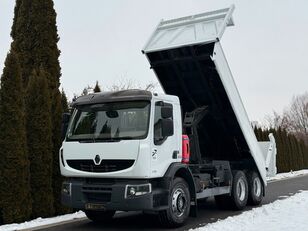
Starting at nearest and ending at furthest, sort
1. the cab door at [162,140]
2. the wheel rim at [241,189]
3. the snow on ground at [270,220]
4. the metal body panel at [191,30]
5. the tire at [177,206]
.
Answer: the snow on ground at [270,220] → the cab door at [162,140] → the tire at [177,206] → the metal body panel at [191,30] → the wheel rim at [241,189]

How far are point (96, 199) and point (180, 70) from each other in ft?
13.0

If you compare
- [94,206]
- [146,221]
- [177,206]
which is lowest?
[146,221]

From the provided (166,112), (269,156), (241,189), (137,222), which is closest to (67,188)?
(137,222)

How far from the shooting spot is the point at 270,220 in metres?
8.36

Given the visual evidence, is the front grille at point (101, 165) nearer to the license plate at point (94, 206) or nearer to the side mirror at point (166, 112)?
the license plate at point (94, 206)

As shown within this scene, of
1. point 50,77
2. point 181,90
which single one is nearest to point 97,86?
point 50,77

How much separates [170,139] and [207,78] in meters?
2.41

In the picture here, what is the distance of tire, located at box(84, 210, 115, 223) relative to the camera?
915cm

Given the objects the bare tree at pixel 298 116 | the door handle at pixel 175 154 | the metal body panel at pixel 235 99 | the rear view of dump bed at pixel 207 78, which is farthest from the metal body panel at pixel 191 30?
the bare tree at pixel 298 116

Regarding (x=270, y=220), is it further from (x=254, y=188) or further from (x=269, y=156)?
(x=269, y=156)

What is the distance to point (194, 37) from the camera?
938 cm

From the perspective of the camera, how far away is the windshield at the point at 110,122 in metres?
7.68

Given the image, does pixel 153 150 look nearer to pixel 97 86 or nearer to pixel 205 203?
pixel 205 203

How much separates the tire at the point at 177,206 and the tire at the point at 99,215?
1741 millimetres
